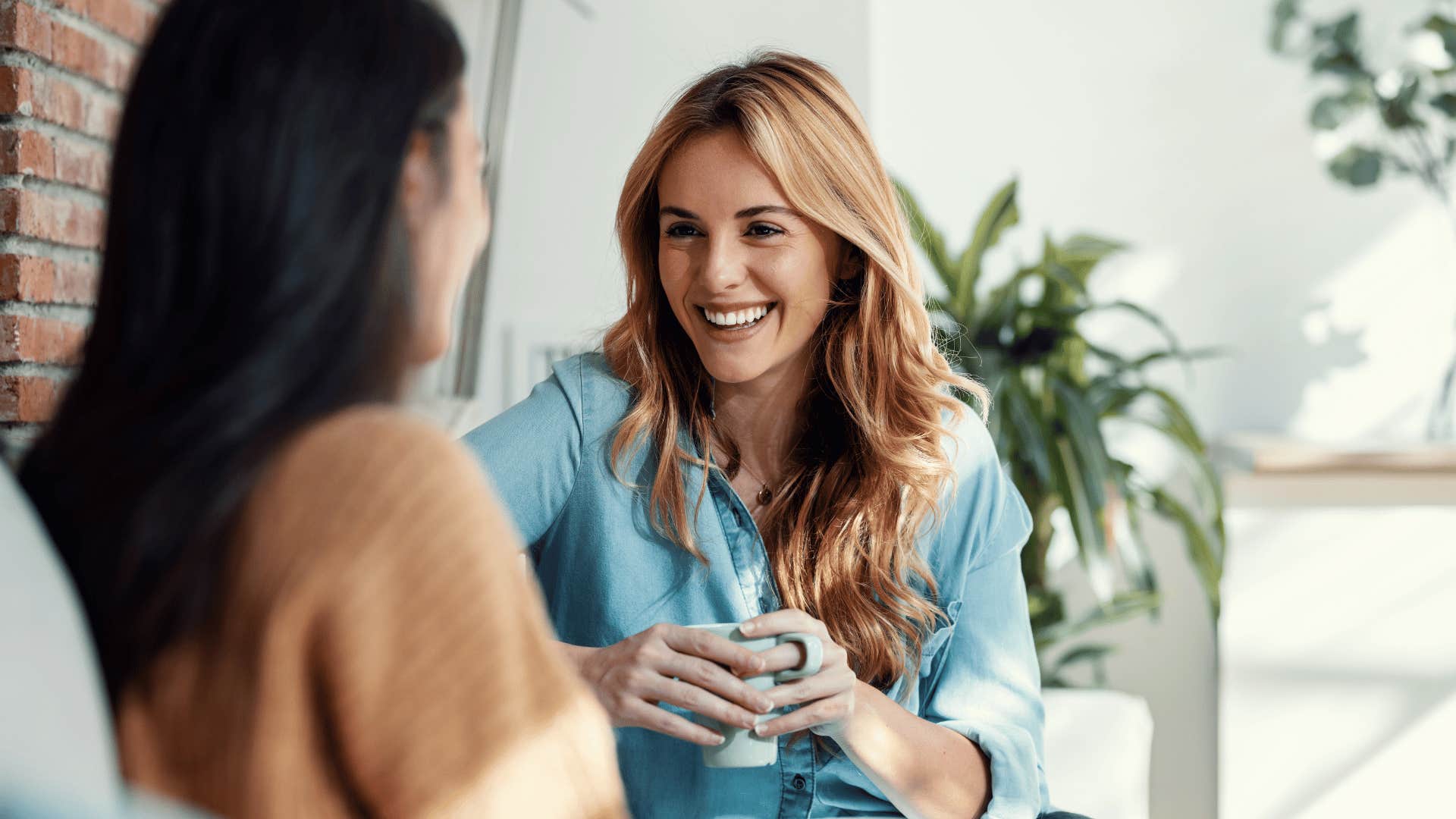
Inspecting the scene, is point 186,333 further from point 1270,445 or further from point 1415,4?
point 1415,4

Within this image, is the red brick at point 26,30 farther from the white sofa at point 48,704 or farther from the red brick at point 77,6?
the white sofa at point 48,704

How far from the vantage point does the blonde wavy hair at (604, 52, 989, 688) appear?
1.35 metres

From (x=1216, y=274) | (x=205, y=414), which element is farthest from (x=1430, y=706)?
(x=205, y=414)

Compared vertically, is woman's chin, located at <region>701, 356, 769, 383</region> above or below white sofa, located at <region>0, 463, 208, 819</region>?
above

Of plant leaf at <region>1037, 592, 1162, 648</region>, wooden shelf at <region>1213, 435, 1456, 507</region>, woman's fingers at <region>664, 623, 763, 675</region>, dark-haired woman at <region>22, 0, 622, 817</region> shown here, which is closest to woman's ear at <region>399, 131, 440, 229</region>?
dark-haired woman at <region>22, 0, 622, 817</region>

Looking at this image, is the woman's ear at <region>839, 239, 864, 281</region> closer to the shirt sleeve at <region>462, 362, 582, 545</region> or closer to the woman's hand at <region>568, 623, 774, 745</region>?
the shirt sleeve at <region>462, 362, 582, 545</region>

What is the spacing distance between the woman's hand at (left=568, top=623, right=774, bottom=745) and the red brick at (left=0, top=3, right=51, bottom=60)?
3.01 feet

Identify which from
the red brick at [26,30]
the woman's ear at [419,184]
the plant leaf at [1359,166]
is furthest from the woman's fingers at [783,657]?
the plant leaf at [1359,166]

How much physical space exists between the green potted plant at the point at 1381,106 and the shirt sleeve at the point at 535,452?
217 centimetres

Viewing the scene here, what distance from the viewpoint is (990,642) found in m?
1.34

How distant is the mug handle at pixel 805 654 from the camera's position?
101 centimetres

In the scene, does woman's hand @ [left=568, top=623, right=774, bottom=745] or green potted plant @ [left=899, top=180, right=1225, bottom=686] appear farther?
green potted plant @ [left=899, top=180, right=1225, bottom=686]

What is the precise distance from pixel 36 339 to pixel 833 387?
0.95 m

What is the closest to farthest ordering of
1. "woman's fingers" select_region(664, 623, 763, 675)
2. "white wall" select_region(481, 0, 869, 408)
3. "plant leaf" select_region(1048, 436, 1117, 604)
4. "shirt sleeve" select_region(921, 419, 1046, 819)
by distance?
1. "woman's fingers" select_region(664, 623, 763, 675)
2. "shirt sleeve" select_region(921, 419, 1046, 819)
3. "plant leaf" select_region(1048, 436, 1117, 604)
4. "white wall" select_region(481, 0, 869, 408)
